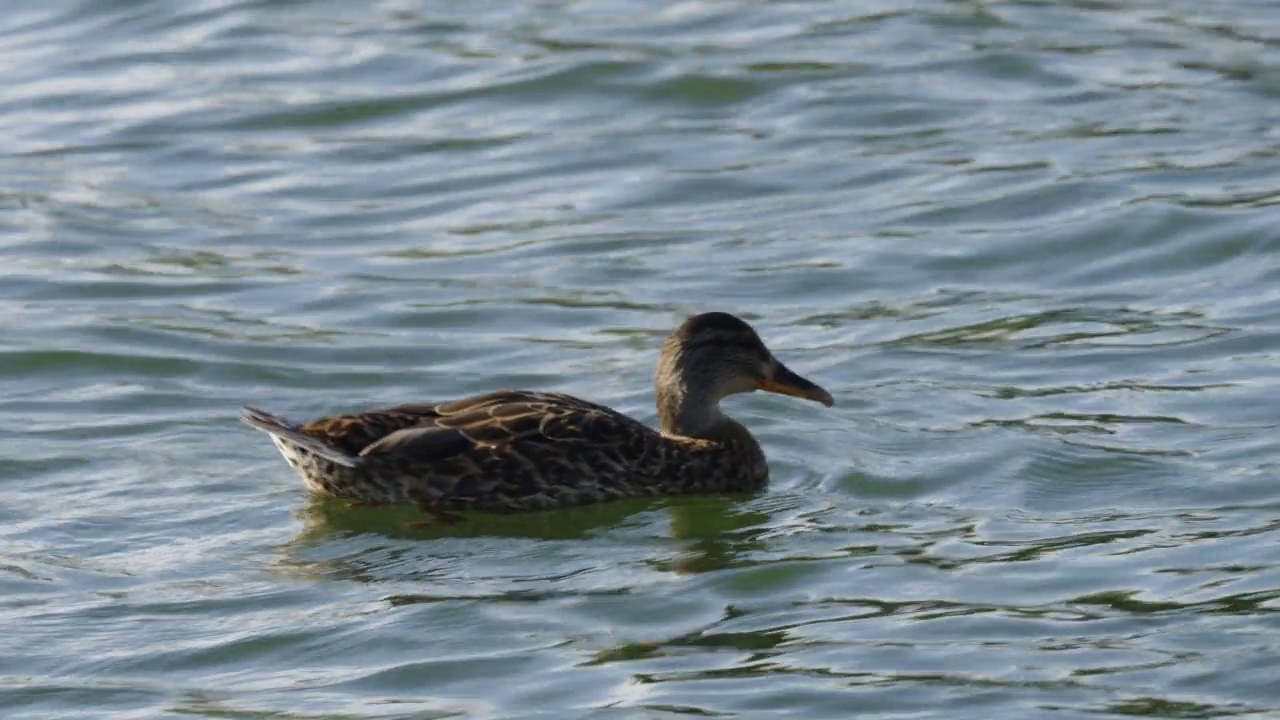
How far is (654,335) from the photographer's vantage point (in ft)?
44.2

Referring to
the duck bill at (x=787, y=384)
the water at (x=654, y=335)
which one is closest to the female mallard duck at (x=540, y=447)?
the duck bill at (x=787, y=384)

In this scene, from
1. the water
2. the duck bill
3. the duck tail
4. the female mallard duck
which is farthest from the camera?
the duck bill

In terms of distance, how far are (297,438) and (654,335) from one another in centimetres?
339

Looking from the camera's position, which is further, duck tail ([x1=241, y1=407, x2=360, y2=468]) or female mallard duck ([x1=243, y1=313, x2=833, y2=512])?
female mallard duck ([x1=243, y1=313, x2=833, y2=512])

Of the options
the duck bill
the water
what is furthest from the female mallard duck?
the water

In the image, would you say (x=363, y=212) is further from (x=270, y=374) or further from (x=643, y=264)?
(x=270, y=374)

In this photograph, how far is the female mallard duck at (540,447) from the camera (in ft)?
34.8

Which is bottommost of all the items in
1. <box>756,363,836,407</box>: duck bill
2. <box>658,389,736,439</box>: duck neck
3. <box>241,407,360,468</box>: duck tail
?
<box>658,389,736,439</box>: duck neck

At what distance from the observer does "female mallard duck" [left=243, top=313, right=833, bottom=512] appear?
1060 centimetres

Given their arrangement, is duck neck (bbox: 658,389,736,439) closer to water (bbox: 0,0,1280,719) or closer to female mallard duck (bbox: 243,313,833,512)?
female mallard duck (bbox: 243,313,833,512)

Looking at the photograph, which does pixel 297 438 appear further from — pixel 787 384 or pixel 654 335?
pixel 654 335

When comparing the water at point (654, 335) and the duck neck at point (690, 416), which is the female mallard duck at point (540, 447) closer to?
the duck neck at point (690, 416)

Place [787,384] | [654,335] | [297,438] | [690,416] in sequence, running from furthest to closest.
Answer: [654,335], [690,416], [787,384], [297,438]

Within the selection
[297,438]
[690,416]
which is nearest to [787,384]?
[690,416]
